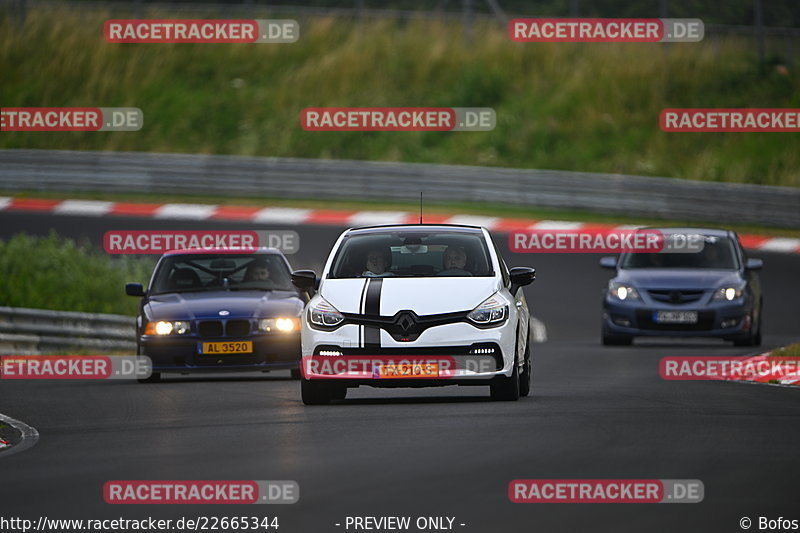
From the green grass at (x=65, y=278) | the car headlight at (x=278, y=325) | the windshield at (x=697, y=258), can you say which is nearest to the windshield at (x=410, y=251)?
the car headlight at (x=278, y=325)

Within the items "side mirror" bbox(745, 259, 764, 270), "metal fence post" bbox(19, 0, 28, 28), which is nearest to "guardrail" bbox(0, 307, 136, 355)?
"side mirror" bbox(745, 259, 764, 270)

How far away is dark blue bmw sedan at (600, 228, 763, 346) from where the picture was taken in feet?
74.2

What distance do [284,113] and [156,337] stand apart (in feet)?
89.9

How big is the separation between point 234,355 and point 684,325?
689cm

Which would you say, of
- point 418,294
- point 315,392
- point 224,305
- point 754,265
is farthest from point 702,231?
point 315,392

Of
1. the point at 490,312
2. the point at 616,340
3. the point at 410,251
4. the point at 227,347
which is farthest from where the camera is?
the point at 616,340

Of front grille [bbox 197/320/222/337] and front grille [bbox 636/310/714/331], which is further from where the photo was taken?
front grille [bbox 636/310/714/331]

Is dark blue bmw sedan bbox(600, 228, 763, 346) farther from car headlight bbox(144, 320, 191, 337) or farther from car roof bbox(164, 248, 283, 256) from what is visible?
car headlight bbox(144, 320, 191, 337)

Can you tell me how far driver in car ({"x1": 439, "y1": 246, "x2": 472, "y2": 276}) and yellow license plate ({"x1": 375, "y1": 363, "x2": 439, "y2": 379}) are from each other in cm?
112

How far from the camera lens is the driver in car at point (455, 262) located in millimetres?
15211

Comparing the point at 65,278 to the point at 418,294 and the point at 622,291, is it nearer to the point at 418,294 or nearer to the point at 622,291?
the point at 622,291

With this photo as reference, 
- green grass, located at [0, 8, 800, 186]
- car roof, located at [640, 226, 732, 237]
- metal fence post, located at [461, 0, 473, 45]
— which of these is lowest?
car roof, located at [640, 226, 732, 237]

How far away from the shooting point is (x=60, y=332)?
2305 centimetres

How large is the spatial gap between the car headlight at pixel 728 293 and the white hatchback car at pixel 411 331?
7973 mm
